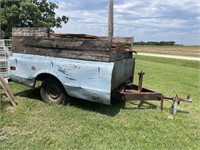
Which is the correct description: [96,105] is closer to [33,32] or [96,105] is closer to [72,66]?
[72,66]

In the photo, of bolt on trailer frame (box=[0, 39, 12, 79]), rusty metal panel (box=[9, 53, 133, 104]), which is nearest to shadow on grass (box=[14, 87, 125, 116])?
rusty metal panel (box=[9, 53, 133, 104])

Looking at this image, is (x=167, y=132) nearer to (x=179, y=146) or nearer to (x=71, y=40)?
(x=179, y=146)

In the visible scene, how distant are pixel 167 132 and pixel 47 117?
87.6 inches

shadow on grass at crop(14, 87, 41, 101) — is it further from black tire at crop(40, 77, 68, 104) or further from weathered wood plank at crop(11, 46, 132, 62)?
weathered wood plank at crop(11, 46, 132, 62)

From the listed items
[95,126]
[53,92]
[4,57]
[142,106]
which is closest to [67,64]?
[53,92]

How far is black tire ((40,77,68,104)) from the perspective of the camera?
4910mm

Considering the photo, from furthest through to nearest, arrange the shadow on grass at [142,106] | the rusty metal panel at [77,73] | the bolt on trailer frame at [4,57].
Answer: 1. the bolt on trailer frame at [4,57]
2. the shadow on grass at [142,106]
3. the rusty metal panel at [77,73]

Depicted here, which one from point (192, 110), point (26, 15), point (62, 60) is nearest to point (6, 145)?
point (62, 60)

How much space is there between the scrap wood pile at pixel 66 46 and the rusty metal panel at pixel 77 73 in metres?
0.11

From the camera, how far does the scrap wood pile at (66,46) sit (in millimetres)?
4377

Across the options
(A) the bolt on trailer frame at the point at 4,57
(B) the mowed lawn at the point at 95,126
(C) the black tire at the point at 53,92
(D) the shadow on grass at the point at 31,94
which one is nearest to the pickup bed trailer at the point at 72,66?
(C) the black tire at the point at 53,92

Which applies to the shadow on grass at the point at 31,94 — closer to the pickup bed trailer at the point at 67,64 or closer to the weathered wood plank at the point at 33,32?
the pickup bed trailer at the point at 67,64

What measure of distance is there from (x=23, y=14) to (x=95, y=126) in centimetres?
1182

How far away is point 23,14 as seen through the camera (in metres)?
14.0
